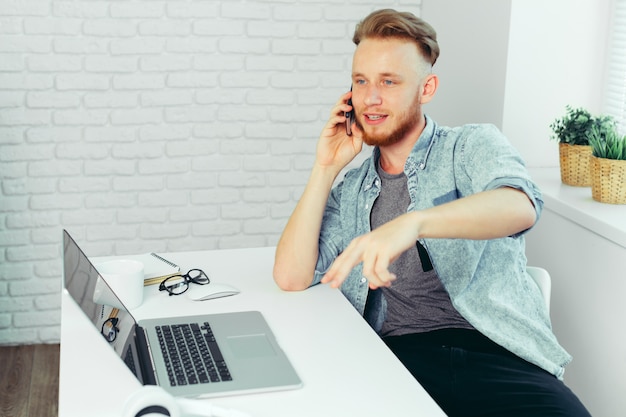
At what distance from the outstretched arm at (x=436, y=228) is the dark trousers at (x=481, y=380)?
349mm

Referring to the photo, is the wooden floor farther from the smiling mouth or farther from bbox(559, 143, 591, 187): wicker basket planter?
bbox(559, 143, 591, 187): wicker basket planter

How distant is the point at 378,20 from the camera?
6.59 feet

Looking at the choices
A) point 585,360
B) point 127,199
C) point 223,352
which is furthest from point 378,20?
point 127,199

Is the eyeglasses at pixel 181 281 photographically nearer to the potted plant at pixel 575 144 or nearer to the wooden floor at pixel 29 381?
the wooden floor at pixel 29 381

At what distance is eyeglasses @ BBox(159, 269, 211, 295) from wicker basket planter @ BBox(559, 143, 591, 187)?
1.24 metres

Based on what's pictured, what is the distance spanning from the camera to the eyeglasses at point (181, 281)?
1920 millimetres

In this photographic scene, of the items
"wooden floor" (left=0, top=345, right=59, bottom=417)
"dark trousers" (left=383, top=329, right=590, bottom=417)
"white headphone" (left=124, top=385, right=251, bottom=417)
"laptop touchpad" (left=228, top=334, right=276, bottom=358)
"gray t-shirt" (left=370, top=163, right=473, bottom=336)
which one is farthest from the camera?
"wooden floor" (left=0, top=345, right=59, bottom=417)

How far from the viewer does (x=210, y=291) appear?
1889mm

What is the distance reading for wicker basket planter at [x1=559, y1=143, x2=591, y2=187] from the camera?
8.28 feet

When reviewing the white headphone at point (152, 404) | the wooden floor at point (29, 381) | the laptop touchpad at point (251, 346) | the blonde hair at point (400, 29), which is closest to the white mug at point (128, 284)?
the laptop touchpad at point (251, 346)

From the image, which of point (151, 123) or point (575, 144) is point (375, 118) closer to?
point (575, 144)

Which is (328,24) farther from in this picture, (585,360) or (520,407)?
(520,407)

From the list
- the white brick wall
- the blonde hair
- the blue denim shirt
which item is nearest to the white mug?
the blue denim shirt

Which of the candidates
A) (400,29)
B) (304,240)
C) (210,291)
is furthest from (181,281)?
(400,29)
